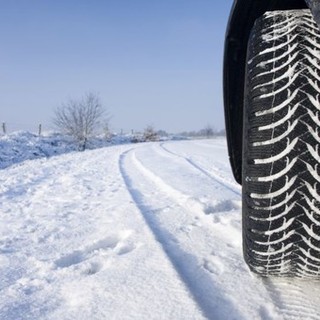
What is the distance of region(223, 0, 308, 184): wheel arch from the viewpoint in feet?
4.74

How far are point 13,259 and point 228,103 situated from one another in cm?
132

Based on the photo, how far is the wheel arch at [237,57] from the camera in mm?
1444

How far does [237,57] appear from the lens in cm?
164

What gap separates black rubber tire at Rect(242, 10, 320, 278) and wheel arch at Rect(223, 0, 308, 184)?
3.3 inches

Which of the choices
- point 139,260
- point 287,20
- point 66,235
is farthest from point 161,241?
point 287,20

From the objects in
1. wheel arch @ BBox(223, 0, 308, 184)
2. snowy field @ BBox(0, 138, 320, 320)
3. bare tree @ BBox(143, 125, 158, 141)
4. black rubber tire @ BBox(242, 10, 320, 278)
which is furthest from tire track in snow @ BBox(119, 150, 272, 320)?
bare tree @ BBox(143, 125, 158, 141)

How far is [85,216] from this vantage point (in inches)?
118

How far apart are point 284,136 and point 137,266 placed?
0.93 m

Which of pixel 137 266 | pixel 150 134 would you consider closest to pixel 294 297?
pixel 137 266

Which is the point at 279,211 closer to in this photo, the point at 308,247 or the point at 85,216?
the point at 308,247

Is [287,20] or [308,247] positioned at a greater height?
[287,20]

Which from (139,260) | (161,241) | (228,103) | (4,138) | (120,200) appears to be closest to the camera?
(228,103)

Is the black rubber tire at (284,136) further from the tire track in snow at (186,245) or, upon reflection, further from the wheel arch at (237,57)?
the tire track in snow at (186,245)

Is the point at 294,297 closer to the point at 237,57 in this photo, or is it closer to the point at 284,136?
the point at 284,136
